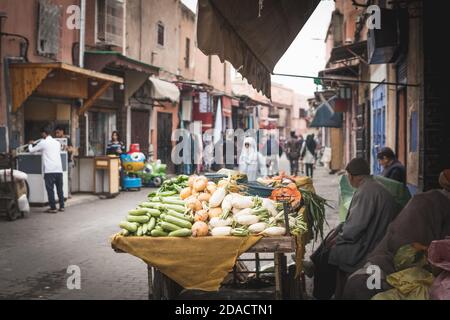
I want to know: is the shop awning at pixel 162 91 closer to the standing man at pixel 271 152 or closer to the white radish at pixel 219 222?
the standing man at pixel 271 152

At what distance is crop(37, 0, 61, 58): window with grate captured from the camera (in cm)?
1523

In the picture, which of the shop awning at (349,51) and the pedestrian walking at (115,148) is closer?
the shop awning at (349,51)

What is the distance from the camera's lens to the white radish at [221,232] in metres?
4.98

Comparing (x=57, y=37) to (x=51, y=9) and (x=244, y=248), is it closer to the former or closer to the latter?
(x=51, y=9)

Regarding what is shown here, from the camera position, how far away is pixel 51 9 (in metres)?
→ 15.6

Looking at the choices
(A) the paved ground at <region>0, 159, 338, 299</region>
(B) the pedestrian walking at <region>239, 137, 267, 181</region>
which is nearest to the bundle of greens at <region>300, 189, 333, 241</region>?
(A) the paved ground at <region>0, 159, 338, 299</region>

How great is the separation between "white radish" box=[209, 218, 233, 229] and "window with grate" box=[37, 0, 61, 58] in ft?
37.9

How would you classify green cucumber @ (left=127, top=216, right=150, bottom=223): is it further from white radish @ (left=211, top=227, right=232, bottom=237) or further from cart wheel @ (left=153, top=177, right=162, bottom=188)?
cart wheel @ (left=153, top=177, right=162, bottom=188)

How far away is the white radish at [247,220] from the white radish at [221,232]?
14 cm

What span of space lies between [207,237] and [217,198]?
727 millimetres

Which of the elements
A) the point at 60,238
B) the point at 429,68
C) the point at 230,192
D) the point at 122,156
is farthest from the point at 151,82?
the point at 230,192

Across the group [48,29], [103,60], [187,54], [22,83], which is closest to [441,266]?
[22,83]

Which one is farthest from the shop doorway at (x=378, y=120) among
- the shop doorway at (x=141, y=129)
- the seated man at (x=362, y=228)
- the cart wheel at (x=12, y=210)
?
the shop doorway at (x=141, y=129)

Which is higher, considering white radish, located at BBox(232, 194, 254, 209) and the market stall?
white radish, located at BBox(232, 194, 254, 209)
